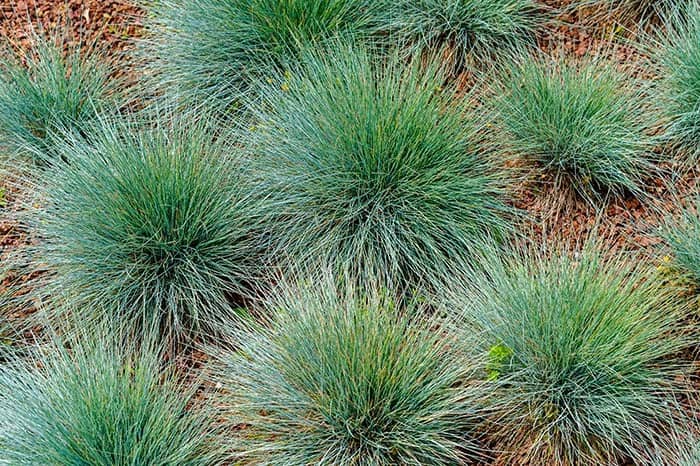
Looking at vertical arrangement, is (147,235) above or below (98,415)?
above

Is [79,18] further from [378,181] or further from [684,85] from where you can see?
[684,85]

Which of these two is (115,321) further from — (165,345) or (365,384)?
(365,384)

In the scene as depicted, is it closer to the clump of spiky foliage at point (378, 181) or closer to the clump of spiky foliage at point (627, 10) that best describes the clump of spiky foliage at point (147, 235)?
the clump of spiky foliage at point (378, 181)

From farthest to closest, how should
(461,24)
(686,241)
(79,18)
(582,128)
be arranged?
(79,18)
(461,24)
(582,128)
(686,241)

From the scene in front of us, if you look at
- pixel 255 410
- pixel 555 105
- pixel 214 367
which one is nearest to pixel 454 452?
pixel 255 410

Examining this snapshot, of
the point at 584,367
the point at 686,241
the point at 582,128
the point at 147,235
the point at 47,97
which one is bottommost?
the point at 584,367

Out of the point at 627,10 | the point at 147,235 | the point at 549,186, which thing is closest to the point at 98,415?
the point at 147,235

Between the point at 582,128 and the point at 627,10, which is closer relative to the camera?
the point at 582,128

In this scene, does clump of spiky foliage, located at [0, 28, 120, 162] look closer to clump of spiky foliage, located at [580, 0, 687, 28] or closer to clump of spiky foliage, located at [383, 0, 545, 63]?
clump of spiky foliage, located at [383, 0, 545, 63]

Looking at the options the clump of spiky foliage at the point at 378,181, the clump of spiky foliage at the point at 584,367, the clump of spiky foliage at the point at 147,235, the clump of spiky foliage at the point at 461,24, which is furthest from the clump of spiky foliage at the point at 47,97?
the clump of spiky foliage at the point at 584,367
